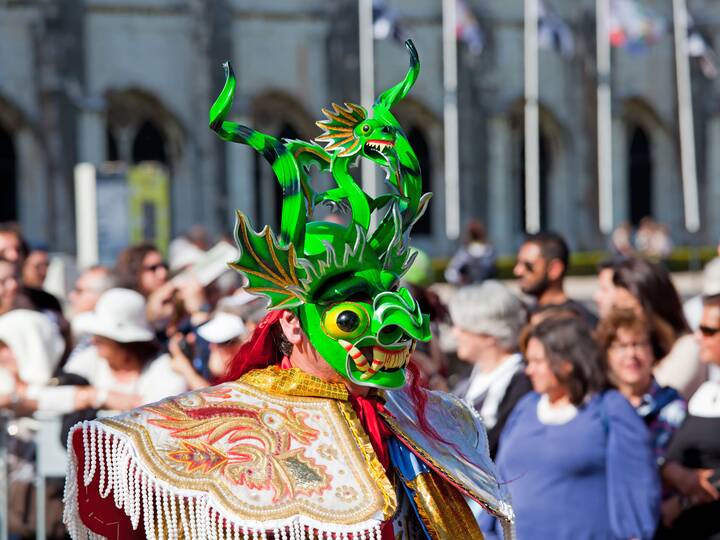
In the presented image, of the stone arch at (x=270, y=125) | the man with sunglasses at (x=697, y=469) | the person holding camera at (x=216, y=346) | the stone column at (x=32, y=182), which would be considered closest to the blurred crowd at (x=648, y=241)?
the stone arch at (x=270, y=125)

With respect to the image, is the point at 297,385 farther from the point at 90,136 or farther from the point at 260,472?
the point at 90,136

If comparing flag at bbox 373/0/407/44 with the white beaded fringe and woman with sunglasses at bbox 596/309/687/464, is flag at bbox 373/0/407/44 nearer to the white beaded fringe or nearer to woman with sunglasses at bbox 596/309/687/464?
woman with sunglasses at bbox 596/309/687/464

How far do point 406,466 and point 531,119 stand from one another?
2555 cm

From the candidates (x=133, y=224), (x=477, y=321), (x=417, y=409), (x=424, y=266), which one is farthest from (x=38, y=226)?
(x=417, y=409)

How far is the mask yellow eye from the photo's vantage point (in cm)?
310

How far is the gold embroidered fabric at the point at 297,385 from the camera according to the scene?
3203mm

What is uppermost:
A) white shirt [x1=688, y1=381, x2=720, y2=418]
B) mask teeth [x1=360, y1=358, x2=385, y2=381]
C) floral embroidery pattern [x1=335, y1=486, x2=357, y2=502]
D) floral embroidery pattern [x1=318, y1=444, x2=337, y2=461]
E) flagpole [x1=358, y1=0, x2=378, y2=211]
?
flagpole [x1=358, y1=0, x2=378, y2=211]

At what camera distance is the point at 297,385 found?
3.20 m

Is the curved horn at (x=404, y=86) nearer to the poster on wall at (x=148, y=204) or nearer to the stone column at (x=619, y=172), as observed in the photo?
the poster on wall at (x=148, y=204)

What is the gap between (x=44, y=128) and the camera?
24750 mm

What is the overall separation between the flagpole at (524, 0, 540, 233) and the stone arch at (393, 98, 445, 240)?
5.72 ft

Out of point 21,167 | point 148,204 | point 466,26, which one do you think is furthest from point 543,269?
point 466,26

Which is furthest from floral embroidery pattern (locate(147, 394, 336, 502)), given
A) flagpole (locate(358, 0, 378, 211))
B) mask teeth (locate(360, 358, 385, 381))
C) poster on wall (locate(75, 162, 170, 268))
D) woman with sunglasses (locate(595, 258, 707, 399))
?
flagpole (locate(358, 0, 378, 211))

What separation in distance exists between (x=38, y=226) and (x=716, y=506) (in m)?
20.3
